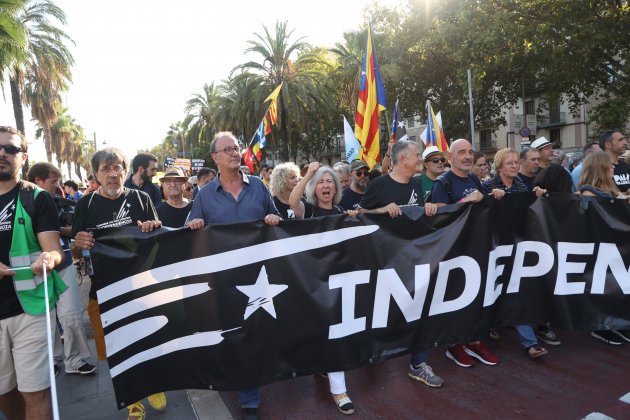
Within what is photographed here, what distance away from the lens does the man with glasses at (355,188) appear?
5.02m

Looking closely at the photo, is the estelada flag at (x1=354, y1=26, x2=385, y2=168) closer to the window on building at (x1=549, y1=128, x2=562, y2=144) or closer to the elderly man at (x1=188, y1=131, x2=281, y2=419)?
the elderly man at (x1=188, y1=131, x2=281, y2=419)

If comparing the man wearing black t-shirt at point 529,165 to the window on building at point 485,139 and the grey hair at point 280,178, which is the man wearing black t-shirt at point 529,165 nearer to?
the grey hair at point 280,178

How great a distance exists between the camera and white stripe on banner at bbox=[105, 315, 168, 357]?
296cm

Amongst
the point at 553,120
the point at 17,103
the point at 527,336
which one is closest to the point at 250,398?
the point at 527,336

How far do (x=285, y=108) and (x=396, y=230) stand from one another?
22507 mm

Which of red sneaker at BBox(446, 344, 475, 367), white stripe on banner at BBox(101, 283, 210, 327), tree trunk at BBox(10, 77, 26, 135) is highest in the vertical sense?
tree trunk at BBox(10, 77, 26, 135)

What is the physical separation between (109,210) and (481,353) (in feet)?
11.0

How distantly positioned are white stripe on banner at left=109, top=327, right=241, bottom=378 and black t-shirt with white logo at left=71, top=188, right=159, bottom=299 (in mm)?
581

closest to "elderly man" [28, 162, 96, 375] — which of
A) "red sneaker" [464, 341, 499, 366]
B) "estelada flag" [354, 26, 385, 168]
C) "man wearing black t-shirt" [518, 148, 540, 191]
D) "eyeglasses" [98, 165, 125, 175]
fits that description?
"eyeglasses" [98, 165, 125, 175]

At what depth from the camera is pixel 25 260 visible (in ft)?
8.59

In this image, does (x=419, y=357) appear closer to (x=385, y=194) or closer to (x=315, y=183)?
(x=385, y=194)

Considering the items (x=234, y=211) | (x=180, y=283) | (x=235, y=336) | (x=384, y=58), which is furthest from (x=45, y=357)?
(x=384, y=58)

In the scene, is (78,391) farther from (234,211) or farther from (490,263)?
(490,263)

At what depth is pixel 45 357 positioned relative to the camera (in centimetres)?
266
